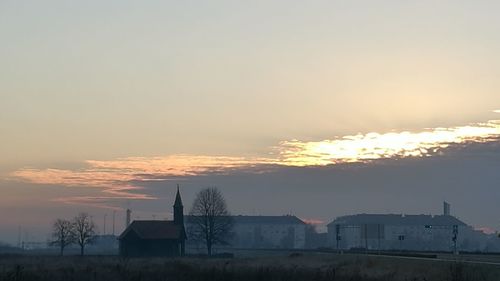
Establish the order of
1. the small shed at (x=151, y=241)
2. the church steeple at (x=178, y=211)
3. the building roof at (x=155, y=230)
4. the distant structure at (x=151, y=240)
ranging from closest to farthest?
the small shed at (x=151, y=241), the distant structure at (x=151, y=240), the building roof at (x=155, y=230), the church steeple at (x=178, y=211)

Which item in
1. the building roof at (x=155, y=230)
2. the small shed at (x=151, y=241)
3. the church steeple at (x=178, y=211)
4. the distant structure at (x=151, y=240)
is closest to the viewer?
the small shed at (x=151, y=241)

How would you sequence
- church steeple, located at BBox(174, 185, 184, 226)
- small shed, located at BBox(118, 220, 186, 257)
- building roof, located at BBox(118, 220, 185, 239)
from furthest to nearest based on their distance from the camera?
1. church steeple, located at BBox(174, 185, 184, 226)
2. building roof, located at BBox(118, 220, 185, 239)
3. small shed, located at BBox(118, 220, 186, 257)

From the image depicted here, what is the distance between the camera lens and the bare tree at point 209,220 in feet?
445

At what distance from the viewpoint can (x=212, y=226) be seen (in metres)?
136

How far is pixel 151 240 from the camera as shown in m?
123

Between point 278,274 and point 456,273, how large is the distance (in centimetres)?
1447

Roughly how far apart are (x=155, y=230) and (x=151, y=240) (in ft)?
6.67

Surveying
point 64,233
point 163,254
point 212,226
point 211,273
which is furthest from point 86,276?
point 64,233

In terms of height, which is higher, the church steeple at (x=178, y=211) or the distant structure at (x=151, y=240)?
the church steeple at (x=178, y=211)

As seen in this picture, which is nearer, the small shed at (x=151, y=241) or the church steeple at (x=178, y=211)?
the small shed at (x=151, y=241)

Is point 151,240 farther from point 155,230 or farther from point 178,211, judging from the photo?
point 178,211

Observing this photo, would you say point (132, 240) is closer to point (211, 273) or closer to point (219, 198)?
point (219, 198)

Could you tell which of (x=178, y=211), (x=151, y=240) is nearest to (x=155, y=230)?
(x=151, y=240)

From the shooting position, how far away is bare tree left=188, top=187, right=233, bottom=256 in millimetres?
135500
